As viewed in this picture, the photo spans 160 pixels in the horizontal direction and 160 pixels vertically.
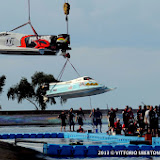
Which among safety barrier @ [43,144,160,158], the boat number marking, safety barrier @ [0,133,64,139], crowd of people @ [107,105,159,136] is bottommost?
safety barrier @ [43,144,160,158]

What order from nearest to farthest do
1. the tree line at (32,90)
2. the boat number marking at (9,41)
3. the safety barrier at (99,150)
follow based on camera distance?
the safety barrier at (99,150)
the boat number marking at (9,41)
the tree line at (32,90)

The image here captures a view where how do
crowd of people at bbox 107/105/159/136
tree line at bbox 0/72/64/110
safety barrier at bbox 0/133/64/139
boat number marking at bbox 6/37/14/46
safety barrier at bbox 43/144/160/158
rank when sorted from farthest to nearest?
1. tree line at bbox 0/72/64/110
2. boat number marking at bbox 6/37/14/46
3. safety barrier at bbox 0/133/64/139
4. crowd of people at bbox 107/105/159/136
5. safety barrier at bbox 43/144/160/158

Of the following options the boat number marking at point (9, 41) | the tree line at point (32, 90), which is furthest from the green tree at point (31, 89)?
the boat number marking at point (9, 41)

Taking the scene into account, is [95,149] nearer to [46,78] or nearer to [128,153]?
[128,153]

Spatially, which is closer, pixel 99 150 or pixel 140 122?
pixel 99 150

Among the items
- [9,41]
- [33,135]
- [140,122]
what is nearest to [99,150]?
[140,122]

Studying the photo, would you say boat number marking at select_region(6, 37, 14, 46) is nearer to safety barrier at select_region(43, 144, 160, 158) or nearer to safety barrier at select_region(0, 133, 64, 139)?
safety barrier at select_region(0, 133, 64, 139)

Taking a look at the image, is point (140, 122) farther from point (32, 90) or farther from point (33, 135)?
point (32, 90)

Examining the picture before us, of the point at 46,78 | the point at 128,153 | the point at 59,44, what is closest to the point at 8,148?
the point at 128,153

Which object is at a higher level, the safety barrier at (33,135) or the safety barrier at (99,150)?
the safety barrier at (33,135)

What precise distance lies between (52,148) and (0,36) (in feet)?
68.8

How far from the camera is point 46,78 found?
105 m

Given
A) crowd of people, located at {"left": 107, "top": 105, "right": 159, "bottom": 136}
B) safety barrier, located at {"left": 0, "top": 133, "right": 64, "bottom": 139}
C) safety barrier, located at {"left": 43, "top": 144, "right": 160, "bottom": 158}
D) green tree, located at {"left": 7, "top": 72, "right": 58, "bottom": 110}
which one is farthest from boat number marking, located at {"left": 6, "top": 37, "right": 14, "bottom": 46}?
green tree, located at {"left": 7, "top": 72, "right": 58, "bottom": 110}

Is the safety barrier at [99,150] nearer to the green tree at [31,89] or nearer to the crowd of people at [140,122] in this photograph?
the crowd of people at [140,122]
